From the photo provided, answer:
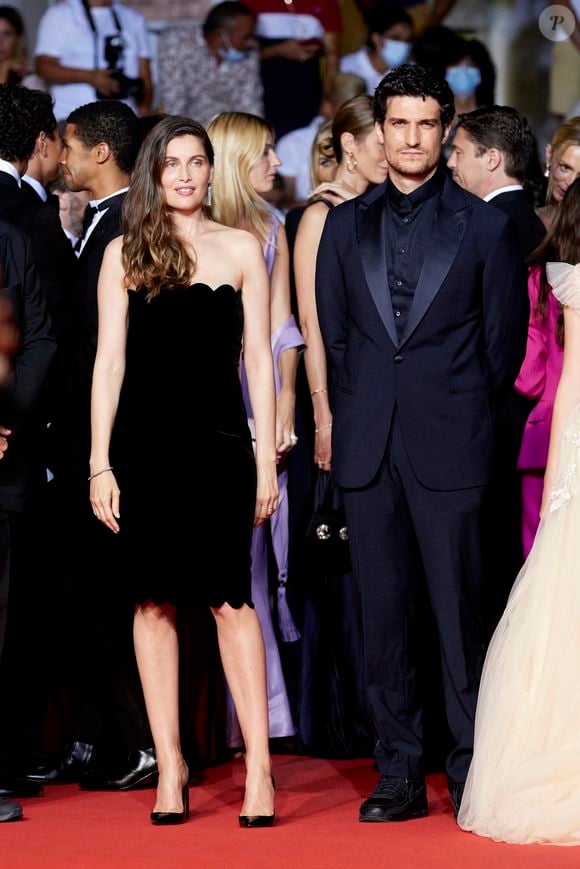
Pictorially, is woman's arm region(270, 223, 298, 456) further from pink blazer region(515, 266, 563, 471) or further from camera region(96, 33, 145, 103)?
camera region(96, 33, 145, 103)

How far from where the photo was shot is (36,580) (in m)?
5.39

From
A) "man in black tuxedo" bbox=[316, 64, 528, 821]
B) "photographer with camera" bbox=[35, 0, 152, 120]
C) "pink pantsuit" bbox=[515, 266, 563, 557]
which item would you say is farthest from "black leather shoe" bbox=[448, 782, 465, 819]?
"photographer with camera" bbox=[35, 0, 152, 120]

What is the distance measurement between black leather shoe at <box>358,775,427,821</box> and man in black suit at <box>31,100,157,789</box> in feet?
2.75

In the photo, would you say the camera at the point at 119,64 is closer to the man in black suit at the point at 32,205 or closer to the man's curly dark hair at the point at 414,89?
the man in black suit at the point at 32,205

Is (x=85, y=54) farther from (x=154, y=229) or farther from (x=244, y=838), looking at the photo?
(x=244, y=838)

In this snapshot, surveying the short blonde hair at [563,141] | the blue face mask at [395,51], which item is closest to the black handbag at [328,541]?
the short blonde hair at [563,141]

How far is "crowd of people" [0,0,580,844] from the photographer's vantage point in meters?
4.37

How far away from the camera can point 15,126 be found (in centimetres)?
523

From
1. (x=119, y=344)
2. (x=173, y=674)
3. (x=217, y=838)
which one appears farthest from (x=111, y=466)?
(x=217, y=838)

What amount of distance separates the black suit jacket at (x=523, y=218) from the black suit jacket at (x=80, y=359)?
1.43m

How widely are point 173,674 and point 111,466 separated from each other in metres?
0.62

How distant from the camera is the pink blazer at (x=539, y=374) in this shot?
498 centimetres

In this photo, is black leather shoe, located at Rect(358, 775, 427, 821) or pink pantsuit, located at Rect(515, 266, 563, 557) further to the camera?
pink pantsuit, located at Rect(515, 266, 563, 557)

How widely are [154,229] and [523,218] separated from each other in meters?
1.73
